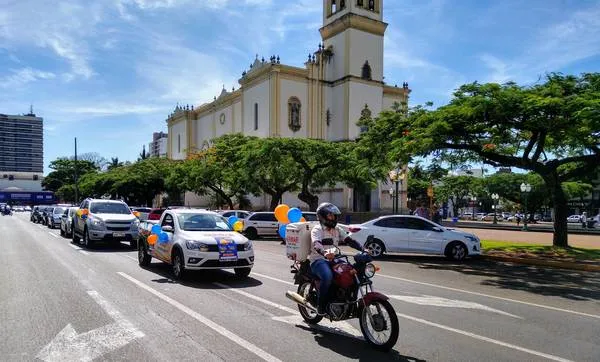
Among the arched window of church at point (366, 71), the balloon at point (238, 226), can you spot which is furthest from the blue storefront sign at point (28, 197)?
the balloon at point (238, 226)

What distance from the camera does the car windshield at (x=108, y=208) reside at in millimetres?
19750

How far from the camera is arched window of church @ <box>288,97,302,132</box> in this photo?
53.5m

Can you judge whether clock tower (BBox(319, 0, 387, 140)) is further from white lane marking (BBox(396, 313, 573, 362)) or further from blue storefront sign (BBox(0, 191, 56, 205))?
blue storefront sign (BBox(0, 191, 56, 205))

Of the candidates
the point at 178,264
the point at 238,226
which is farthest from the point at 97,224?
the point at 238,226

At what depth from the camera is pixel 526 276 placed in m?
13.7

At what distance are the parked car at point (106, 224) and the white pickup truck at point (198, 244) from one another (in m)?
5.65

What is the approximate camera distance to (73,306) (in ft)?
28.1

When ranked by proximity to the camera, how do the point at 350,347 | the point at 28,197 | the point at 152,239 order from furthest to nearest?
the point at 28,197 < the point at 152,239 < the point at 350,347

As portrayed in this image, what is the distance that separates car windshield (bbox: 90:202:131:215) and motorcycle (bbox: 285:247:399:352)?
14.6 metres

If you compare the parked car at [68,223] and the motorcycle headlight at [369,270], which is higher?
the motorcycle headlight at [369,270]

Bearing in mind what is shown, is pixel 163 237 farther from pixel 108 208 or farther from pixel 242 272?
pixel 108 208

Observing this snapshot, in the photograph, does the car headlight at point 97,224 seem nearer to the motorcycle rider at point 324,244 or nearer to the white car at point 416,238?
the white car at point 416,238

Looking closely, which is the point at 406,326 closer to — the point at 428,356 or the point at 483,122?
the point at 428,356

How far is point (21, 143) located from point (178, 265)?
164 m
